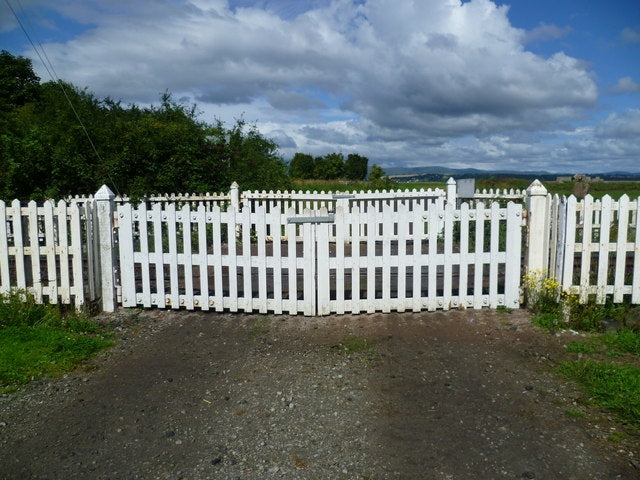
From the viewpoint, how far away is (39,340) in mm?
5816

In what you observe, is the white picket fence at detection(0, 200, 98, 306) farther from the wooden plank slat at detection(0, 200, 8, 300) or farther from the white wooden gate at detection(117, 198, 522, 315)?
the white wooden gate at detection(117, 198, 522, 315)

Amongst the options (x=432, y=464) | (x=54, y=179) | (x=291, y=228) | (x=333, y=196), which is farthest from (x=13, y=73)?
(x=432, y=464)

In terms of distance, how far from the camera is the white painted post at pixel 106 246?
7043 millimetres

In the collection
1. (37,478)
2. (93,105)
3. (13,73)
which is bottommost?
(37,478)

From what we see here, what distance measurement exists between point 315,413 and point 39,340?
3596 mm

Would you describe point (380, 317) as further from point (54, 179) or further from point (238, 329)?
point (54, 179)

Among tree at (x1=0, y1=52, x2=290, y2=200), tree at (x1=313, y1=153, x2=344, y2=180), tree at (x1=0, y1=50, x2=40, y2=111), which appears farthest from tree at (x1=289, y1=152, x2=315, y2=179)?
tree at (x1=0, y1=52, x2=290, y2=200)

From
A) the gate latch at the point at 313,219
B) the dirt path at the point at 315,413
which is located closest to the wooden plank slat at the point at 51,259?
the dirt path at the point at 315,413

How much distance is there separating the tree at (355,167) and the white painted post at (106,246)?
62068 mm

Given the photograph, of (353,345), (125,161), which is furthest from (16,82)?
(353,345)

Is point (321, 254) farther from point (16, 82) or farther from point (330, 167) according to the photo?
point (330, 167)

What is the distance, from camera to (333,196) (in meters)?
14.4

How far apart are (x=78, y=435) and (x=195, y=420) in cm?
86

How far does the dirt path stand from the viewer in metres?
3.41
